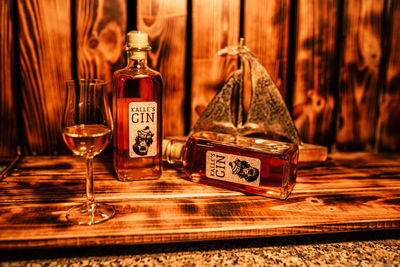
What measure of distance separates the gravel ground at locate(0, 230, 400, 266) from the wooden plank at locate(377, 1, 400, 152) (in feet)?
1.88

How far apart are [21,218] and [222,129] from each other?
543 millimetres

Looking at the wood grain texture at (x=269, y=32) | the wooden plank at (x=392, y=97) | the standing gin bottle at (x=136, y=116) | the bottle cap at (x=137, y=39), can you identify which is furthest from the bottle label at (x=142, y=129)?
the wooden plank at (x=392, y=97)

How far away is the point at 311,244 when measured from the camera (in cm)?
67

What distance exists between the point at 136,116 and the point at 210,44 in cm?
36

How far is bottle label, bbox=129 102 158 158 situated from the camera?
812mm

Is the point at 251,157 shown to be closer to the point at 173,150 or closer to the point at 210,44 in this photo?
the point at 173,150

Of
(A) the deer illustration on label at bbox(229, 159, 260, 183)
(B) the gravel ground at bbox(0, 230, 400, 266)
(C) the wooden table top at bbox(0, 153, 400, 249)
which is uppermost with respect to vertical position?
(A) the deer illustration on label at bbox(229, 159, 260, 183)

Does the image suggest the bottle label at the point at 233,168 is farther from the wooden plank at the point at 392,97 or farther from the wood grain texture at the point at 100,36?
the wooden plank at the point at 392,97

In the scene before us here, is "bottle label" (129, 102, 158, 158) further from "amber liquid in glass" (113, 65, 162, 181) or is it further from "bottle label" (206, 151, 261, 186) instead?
"bottle label" (206, 151, 261, 186)

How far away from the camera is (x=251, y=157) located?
2.51 feet

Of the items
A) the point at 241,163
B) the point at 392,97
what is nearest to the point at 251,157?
the point at 241,163

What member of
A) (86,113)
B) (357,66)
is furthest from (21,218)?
(357,66)

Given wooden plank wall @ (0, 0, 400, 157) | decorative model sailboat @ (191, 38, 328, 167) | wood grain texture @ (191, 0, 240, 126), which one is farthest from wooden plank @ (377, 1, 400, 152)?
wood grain texture @ (191, 0, 240, 126)

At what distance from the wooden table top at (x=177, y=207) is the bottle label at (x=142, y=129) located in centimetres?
8
